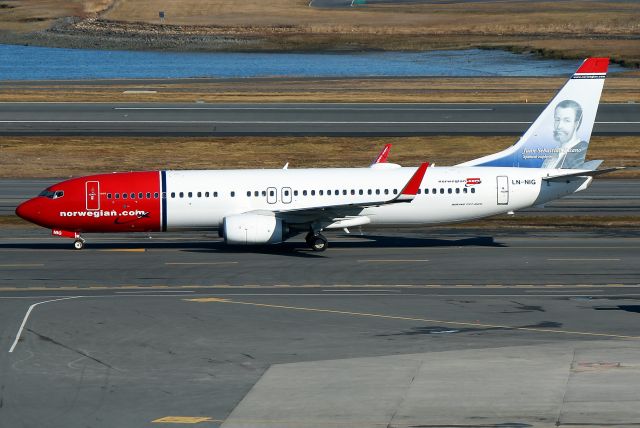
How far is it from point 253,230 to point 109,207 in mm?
6474

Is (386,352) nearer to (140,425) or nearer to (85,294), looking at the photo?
(140,425)

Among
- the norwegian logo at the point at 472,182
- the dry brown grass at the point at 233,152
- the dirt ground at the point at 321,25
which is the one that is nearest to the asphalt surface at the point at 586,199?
the dry brown grass at the point at 233,152

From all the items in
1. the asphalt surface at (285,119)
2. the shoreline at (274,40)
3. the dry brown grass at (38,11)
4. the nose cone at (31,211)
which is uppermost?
the dry brown grass at (38,11)

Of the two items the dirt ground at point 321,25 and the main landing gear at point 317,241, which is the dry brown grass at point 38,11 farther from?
the main landing gear at point 317,241

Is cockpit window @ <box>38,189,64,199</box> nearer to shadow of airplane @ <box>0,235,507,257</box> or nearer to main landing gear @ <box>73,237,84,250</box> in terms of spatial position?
main landing gear @ <box>73,237,84,250</box>

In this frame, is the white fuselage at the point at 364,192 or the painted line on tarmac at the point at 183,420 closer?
the painted line on tarmac at the point at 183,420

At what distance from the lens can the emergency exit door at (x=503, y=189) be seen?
2000 inches

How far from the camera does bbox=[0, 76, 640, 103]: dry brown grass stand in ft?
328

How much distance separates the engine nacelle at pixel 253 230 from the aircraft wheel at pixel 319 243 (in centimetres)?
168

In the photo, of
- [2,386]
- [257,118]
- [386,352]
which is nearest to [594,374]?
[386,352]

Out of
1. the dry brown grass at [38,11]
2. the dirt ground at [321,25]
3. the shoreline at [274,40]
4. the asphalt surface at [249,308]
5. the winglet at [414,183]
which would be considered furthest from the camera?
the dry brown grass at [38,11]

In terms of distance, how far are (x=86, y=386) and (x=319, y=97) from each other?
237 feet

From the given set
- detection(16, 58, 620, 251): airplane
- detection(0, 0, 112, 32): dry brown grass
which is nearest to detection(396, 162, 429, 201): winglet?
detection(16, 58, 620, 251): airplane

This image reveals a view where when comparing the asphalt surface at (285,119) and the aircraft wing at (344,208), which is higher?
the asphalt surface at (285,119)
